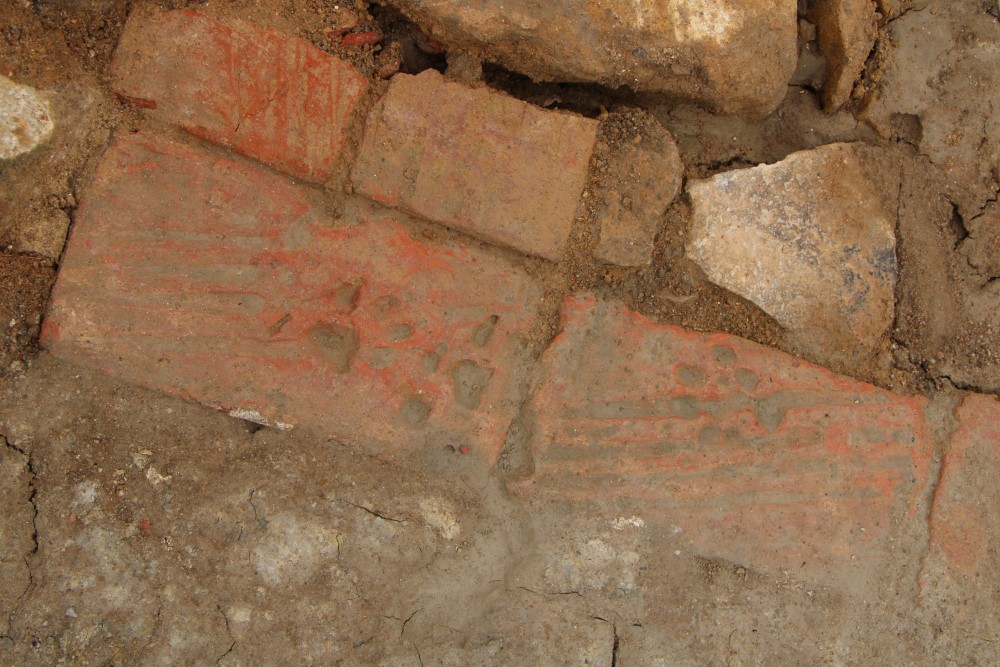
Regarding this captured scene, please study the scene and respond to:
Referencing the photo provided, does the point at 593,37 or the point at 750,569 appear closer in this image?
the point at 593,37

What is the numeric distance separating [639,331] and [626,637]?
0.80 metres

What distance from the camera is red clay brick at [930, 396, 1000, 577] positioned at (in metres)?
2.12

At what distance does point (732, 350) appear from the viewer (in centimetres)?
208

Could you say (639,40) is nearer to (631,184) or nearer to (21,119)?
(631,184)

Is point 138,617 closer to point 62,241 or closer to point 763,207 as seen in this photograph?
point 62,241

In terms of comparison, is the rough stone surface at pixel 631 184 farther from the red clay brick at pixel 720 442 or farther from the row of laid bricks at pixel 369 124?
the red clay brick at pixel 720 442

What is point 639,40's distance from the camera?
6.18 ft

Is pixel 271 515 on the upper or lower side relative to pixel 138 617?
upper

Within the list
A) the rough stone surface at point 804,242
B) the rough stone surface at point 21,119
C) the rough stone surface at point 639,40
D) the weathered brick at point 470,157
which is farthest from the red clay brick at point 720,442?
the rough stone surface at point 21,119

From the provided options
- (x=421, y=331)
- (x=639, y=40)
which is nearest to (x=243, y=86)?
(x=421, y=331)

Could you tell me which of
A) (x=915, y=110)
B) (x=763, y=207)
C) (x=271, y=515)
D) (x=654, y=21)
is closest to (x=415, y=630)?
(x=271, y=515)

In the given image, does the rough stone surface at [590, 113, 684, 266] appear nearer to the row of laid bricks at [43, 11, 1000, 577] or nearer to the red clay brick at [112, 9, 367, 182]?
the row of laid bricks at [43, 11, 1000, 577]

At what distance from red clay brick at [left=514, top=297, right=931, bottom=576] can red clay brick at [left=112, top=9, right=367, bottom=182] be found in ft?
2.50

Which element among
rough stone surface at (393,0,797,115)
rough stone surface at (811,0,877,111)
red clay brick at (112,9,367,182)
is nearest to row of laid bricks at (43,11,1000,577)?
red clay brick at (112,9,367,182)
